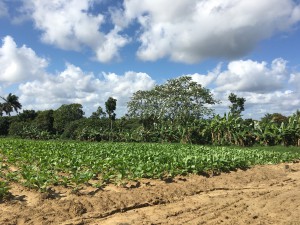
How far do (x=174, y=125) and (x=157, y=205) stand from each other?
2891 centimetres

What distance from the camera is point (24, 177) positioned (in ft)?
27.0

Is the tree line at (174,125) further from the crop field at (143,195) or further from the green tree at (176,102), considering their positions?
the crop field at (143,195)

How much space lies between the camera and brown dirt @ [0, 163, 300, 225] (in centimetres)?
654

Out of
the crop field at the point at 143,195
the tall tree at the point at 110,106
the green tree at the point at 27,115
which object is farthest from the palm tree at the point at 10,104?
the crop field at the point at 143,195

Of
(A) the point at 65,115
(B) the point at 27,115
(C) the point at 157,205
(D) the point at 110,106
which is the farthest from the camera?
(B) the point at 27,115

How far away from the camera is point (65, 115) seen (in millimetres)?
50344

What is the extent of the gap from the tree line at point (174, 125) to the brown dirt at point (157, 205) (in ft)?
65.1

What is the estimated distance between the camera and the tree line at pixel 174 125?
1159 inches

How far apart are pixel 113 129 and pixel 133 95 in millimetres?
4962

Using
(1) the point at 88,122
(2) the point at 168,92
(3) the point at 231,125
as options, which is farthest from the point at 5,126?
(3) the point at 231,125

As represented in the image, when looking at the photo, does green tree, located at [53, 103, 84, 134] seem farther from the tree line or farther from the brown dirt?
the brown dirt

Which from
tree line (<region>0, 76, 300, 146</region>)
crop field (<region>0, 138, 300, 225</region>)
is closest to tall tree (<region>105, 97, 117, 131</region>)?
tree line (<region>0, 76, 300, 146</region>)

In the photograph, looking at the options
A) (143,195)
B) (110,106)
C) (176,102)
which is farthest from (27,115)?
(143,195)

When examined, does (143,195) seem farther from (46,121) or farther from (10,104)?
(10,104)
